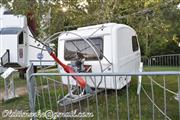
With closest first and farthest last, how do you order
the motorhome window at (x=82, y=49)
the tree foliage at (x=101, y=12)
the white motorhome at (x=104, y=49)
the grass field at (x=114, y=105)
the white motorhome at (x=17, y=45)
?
the grass field at (x=114, y=105), the white motorhome at (x=104, y=49), the motorhome window at (x=82, y=49), the tree foliage at (x=101, y=12), the white motorhome at (x=17, y=45)

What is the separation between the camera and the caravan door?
539 inches

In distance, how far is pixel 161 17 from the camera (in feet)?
34.2

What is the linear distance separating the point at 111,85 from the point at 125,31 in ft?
6.26

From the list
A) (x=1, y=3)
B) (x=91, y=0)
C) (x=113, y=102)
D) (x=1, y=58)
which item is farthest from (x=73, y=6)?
(x=113, y=102)

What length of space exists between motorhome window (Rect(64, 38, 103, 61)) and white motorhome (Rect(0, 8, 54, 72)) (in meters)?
2.89

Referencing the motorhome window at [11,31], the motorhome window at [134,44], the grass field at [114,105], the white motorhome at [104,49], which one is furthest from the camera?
the motorhome window at [11,31]

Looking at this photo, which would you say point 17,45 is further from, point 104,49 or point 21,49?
point 104,49

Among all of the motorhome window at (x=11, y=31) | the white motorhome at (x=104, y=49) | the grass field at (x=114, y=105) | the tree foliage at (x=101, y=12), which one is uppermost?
the tree foliage at (x=101, y=12)

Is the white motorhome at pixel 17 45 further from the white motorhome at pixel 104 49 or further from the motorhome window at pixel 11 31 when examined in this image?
the white motorhome at pixel 104 49

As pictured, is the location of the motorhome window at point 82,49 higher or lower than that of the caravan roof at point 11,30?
lower

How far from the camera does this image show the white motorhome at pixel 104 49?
8.88 m

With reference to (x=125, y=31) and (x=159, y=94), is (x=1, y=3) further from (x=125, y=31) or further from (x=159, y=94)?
(x=159, y=94)

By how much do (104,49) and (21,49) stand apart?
5551 millimetres

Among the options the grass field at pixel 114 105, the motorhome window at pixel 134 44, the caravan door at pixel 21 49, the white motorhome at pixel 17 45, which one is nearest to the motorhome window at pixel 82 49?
the grass field at pixel 114 105
